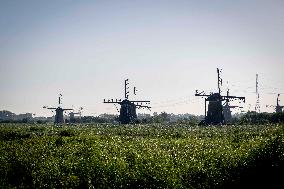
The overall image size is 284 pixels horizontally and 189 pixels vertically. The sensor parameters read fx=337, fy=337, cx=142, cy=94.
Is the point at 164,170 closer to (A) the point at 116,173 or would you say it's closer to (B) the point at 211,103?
(A) the point at 116,173

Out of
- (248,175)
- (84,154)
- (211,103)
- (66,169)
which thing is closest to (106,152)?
(84,154)

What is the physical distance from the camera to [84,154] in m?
21.5

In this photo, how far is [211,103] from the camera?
72750 millimetres

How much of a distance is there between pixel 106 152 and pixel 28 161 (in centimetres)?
487

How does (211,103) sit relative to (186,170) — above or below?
above

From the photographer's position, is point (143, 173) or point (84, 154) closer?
point (143, 173)

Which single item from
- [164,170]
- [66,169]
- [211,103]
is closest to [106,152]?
[66,169]

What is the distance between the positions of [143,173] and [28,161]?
765 centimetres

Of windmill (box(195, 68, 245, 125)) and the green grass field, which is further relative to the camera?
windmill (box(195, 68, 245, 125))

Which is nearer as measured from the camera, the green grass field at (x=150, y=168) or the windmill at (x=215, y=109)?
the green grass field at (x=150, y=168)

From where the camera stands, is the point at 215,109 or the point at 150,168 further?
the point at 215,109

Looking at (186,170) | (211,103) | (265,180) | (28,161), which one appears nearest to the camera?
(265,180)

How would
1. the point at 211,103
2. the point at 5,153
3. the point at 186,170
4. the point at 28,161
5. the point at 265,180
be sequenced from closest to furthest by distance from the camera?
the point at 265,180, the point at 186,170, the point at 28,161, the point at 5,153, the point at 211,103

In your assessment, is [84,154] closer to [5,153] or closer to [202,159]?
[5,153]
